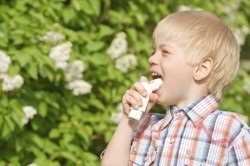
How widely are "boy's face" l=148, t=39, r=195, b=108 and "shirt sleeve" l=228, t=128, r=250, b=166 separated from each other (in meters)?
0.24

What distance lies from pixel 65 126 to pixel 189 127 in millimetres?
1653

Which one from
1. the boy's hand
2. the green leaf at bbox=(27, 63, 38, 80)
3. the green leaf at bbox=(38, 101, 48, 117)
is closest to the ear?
the boy's hand

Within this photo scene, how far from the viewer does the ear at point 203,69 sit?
2393 mm

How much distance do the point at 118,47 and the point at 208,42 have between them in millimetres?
1749

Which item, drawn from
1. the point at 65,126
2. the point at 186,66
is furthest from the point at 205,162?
the point at 65,126

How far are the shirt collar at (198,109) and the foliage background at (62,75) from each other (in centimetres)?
128

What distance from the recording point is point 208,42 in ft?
7.86

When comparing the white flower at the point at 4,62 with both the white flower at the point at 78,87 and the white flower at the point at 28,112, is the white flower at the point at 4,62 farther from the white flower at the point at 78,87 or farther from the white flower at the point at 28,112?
the white flower at the point at 78,87

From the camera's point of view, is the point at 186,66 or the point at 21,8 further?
the point at 21,8

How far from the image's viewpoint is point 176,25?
7.94 ft

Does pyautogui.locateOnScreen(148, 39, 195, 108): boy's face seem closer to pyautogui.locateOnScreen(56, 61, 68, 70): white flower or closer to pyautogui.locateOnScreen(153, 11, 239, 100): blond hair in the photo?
pyautogui.locateOnScreen(153, 11, 239, 100): blond hair

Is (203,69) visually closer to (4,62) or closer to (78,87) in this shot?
(4,62)

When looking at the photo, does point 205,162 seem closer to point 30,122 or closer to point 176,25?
point 176,25

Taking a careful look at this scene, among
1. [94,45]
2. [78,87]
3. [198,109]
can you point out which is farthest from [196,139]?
[94,45]
